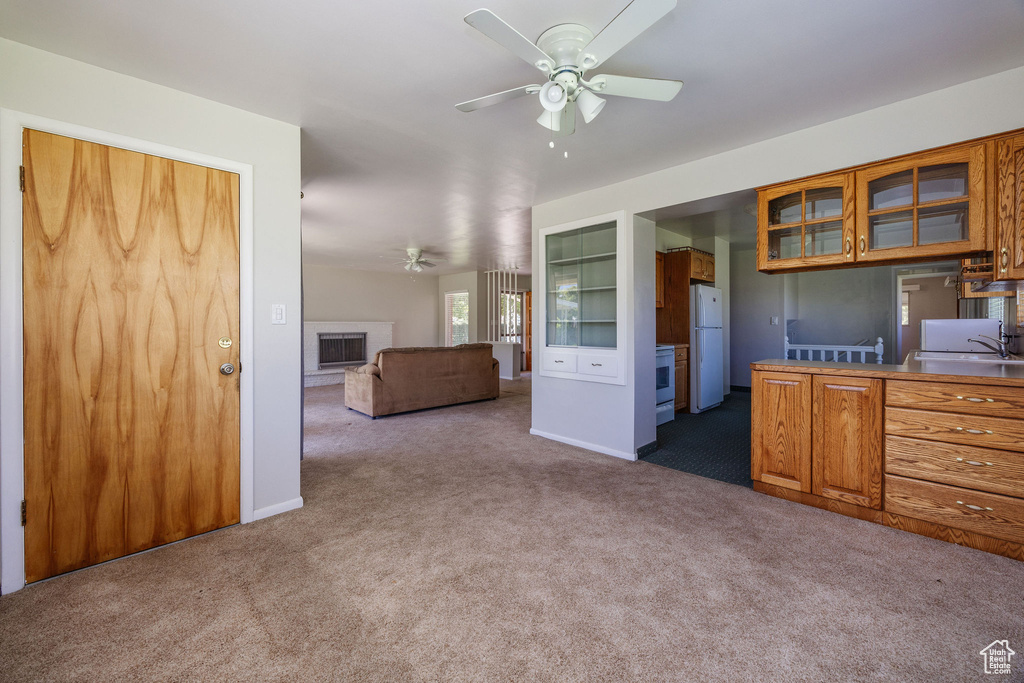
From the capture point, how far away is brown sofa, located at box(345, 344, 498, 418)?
17.2 feet

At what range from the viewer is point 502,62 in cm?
197

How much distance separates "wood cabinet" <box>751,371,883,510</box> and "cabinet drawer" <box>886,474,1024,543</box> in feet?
0.30

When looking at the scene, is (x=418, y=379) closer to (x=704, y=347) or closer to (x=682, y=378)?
(x=682, y=378)

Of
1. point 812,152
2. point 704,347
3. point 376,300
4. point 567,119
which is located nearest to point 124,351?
point 567,119

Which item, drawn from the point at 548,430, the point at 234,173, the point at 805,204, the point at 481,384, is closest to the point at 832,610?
the point at 805,204

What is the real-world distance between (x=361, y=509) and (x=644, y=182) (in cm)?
325

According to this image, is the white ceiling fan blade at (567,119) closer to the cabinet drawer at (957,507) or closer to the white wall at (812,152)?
the white wall at (812,152)

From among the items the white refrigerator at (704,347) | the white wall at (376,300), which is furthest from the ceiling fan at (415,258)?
the white refrigerator at (704,347)

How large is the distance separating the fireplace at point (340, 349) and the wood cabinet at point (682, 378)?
6414 mm

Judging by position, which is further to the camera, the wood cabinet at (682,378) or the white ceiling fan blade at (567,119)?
the wood cabinet at (682,378)

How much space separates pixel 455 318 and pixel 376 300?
6.40ft

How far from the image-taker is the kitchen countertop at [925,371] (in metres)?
2.02

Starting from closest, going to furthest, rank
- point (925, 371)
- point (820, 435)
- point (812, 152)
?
point (925, 371), point (820, 435), point (812, 152)

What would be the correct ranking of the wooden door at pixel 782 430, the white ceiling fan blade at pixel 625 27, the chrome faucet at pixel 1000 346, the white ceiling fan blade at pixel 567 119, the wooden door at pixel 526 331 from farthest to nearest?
1. the wooden door at pixel 526 331
2. the chrome faucet at pixel 1000 346
3. the wooden door at pixel 782 430
4. the white ceiling fan blade at pixel 567 119
5. the white ceiling fan blade at pixel 625 27
